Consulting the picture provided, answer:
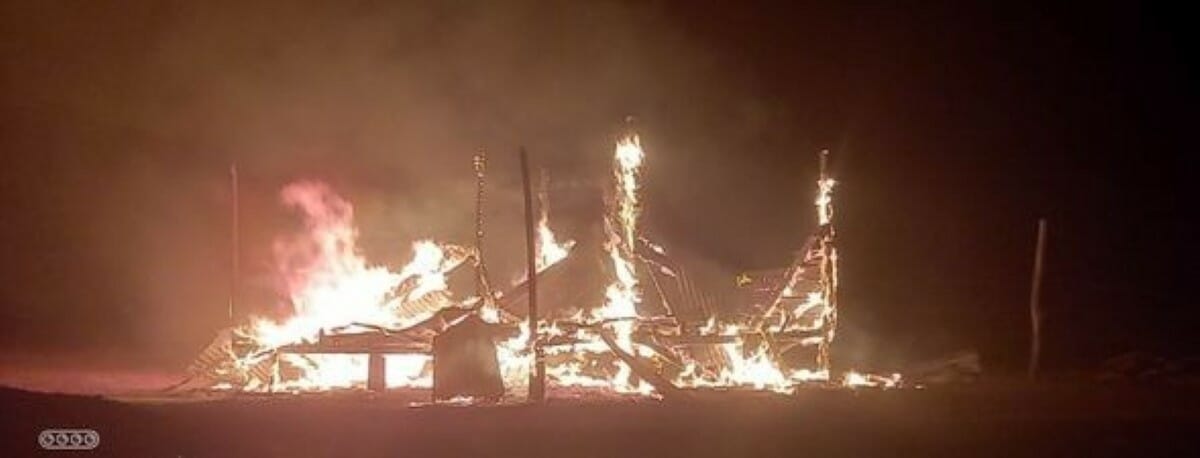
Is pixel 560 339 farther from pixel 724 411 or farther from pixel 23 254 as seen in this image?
pixel 23 254

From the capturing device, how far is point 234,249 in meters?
18.2

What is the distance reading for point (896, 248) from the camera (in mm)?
20188

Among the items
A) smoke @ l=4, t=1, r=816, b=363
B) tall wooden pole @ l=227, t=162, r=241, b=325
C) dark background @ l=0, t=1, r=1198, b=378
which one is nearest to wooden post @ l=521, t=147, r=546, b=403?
Answer: dark background @ l=0, t=1, r=1198, b=378

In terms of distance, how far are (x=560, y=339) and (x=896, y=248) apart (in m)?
6.51

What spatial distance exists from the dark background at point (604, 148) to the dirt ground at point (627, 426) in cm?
432

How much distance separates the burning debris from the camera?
643 inches

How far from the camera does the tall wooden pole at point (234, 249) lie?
58.6ft

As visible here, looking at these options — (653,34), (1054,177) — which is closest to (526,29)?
(653,34)

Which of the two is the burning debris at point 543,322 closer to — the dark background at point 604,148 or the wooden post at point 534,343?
the wooden post at point 534,343

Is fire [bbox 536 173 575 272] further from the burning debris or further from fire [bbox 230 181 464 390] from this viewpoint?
fire [bbox 230 181 464 390]

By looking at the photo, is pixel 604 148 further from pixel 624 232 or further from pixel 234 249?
pixel 234 249
